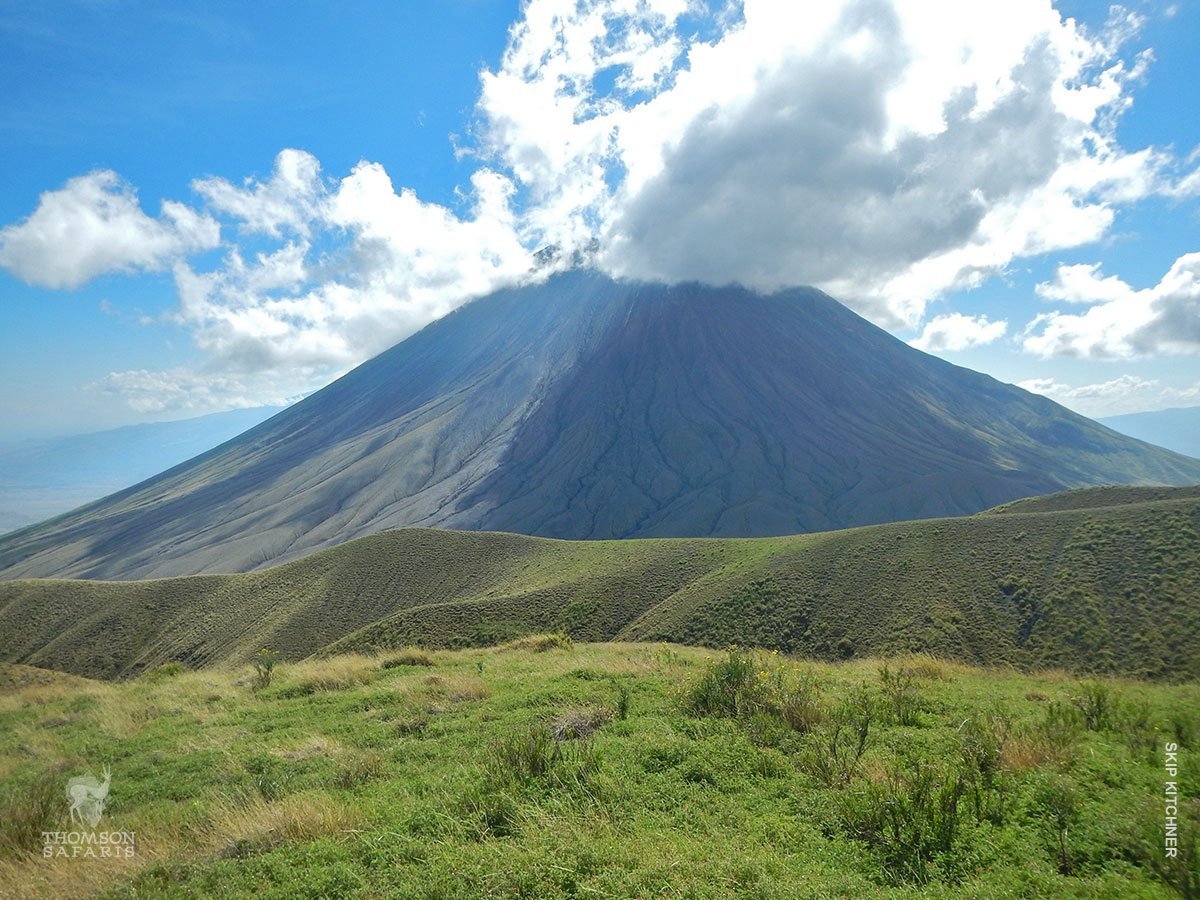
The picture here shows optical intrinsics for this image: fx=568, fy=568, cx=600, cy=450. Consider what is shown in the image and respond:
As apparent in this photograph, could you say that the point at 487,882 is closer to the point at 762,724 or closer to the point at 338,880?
the point at 338,880

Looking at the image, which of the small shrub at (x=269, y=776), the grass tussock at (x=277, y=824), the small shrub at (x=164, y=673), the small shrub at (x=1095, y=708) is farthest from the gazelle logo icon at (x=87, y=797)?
the small shrub at (x=1095, y=708)

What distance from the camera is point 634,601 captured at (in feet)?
124

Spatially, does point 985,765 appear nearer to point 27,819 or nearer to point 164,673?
point 27,819

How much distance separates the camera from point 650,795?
731 centimetres

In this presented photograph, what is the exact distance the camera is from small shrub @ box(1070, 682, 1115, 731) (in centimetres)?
913

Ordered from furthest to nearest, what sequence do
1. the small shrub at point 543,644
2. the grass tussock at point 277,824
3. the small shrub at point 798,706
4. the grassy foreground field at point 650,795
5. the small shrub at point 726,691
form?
the small shrub at point 543,644
the small shrub at point 726,691
the small shrub at point 798,706
the grass tussock at point 277,824
the grassy foreground field at point 650,795

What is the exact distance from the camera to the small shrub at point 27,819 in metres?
6.85

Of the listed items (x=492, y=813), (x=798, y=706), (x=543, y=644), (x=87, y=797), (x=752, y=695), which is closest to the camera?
(x=492, y=813)

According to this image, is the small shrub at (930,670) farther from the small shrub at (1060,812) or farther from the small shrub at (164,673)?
the small shrub at (164,673)

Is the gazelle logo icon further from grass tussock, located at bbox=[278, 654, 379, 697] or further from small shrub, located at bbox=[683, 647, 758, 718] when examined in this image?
small shrub, located at bbox=[683, 647, 758, 718]

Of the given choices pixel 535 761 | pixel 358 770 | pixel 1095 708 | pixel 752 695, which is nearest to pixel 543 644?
pixel 752 695

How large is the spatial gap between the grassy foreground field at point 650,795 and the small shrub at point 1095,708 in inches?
1.9

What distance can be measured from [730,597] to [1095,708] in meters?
23.9

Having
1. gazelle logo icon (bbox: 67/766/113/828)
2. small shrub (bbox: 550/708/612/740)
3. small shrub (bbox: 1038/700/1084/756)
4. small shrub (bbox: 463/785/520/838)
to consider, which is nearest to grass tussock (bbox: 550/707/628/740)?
small shrub (bbox: 550/708/612/740)
